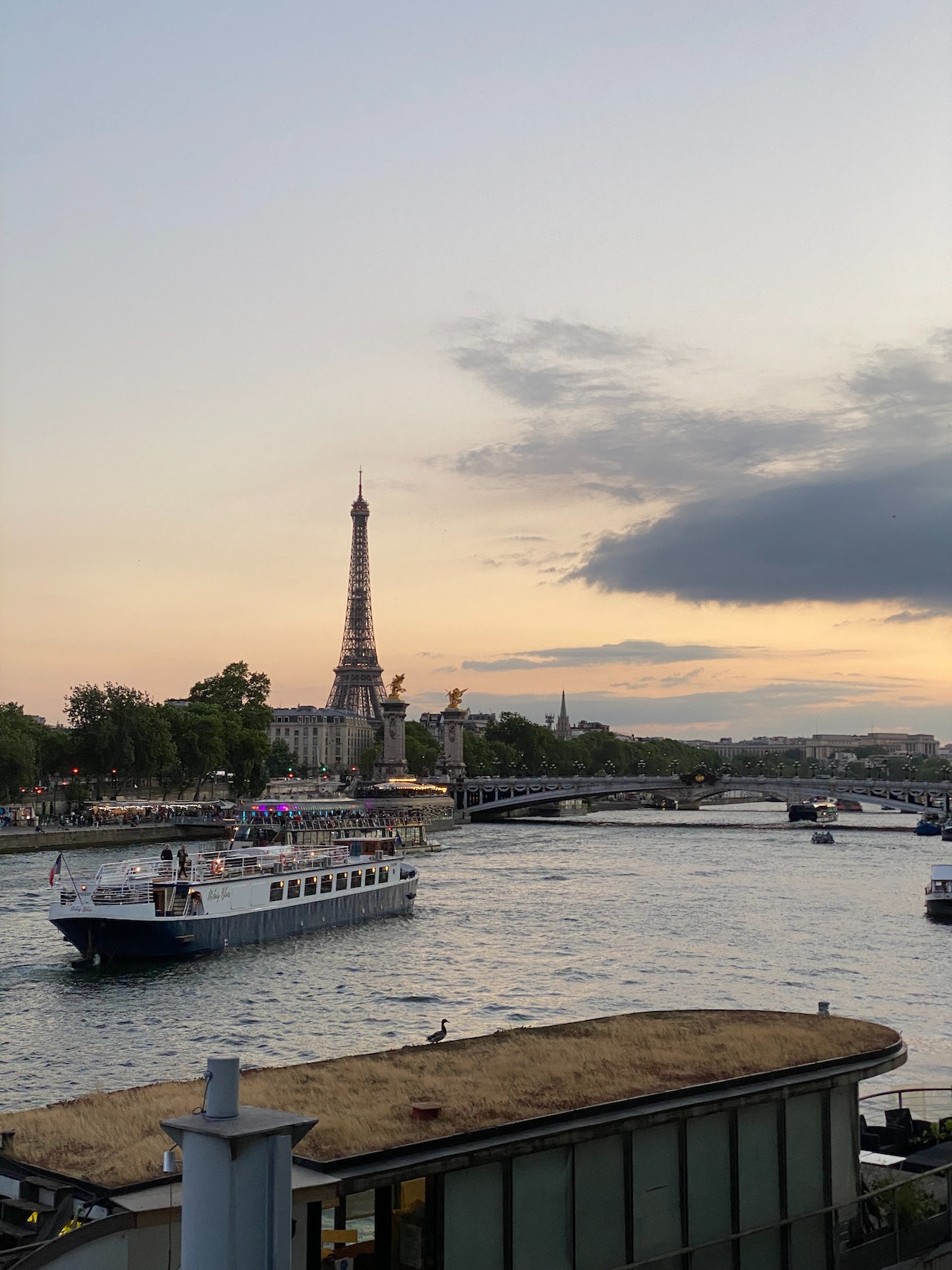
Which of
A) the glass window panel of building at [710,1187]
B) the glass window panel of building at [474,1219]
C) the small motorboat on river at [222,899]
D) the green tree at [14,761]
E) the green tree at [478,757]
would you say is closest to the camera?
the glass window panel of building at [474,1219]

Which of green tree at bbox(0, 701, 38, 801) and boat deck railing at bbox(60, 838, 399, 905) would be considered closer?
boat deck railing at bbox(60, 838, 399, 905)

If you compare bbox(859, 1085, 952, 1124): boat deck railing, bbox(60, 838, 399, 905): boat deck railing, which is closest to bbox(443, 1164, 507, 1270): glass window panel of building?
bbox(859, 1085, 952, 1124): boat deck railing

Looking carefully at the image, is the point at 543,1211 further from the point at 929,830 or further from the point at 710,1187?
the point at 929,830

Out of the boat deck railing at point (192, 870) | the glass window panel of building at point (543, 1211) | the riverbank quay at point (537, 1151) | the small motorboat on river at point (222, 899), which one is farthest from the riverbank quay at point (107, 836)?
the glass window panel of building at point (543, 1211)

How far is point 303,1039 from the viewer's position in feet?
93.7

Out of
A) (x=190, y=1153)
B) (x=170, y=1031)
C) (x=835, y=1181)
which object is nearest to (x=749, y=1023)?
(x=835, y=1181)

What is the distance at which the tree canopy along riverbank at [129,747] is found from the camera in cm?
9694

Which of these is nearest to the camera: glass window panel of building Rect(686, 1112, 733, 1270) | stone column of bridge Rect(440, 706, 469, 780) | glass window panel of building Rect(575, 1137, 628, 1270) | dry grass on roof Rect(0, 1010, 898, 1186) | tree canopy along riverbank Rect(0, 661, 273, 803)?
dry grass on roof Rect(0, 1010, 898, 1186)

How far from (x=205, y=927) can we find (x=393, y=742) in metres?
105

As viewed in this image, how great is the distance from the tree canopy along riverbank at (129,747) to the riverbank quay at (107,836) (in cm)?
897

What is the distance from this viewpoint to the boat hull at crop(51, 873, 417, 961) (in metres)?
38.7

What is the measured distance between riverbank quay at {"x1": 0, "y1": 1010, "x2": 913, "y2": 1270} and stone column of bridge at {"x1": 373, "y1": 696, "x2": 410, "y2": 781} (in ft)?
444

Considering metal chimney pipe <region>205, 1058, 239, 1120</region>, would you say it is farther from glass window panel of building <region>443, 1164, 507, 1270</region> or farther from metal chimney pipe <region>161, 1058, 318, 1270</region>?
glass window panel of building <region>443, 1164, 507, 1270</region>

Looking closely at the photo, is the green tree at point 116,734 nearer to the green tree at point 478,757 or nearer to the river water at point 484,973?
the river water at point 484,973
